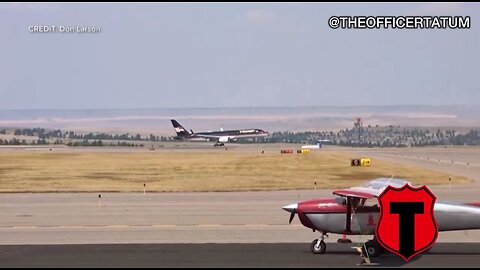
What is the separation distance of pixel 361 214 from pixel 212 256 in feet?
15.8

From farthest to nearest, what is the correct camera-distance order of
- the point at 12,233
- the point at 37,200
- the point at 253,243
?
the point at 37,200 < the point at 12,233 < the point at 253,243

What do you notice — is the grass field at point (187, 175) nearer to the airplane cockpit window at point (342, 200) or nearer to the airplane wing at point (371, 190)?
the airplane cockpit window at point (342, 200)

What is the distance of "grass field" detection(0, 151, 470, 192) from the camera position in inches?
2029

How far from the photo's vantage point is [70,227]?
29562mm

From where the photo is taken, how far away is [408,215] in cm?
1262

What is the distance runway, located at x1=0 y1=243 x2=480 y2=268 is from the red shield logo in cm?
726

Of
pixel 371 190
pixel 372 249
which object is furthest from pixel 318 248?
pixel 371 190

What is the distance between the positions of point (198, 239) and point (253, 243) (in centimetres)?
242

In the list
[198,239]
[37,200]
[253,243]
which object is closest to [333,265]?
[253,243]

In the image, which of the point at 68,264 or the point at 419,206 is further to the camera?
the point at 68,264

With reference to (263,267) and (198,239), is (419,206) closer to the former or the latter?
(263,267)

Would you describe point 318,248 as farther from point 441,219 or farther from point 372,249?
point 441,219

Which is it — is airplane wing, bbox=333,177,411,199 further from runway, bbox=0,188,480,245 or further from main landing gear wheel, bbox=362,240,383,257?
runway, bbox=0,188,480,245

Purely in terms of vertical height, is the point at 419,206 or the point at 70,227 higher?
the point at 419,206
